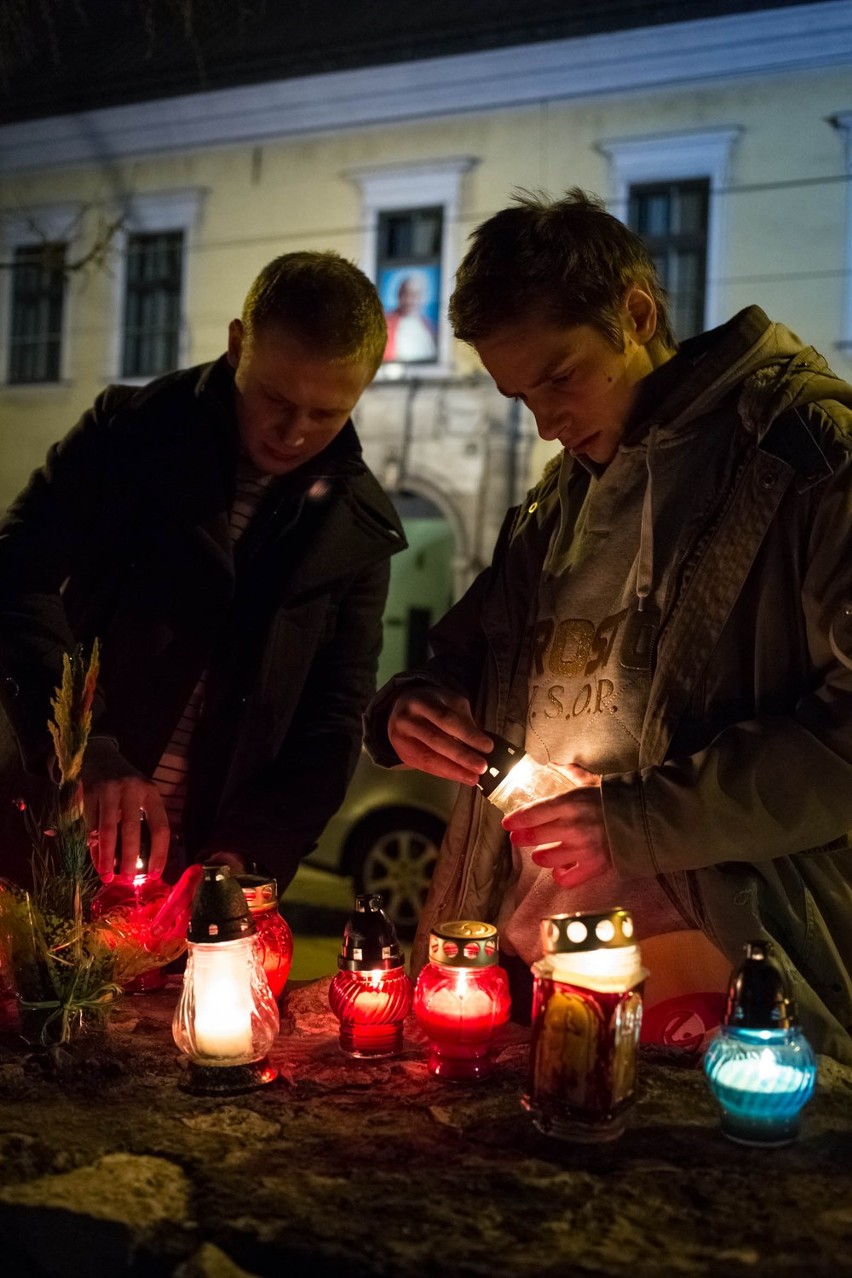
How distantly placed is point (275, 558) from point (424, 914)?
2.99 ft

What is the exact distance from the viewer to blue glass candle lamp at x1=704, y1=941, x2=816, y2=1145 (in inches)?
61.3

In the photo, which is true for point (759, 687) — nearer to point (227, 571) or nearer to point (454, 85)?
point (227, 571)

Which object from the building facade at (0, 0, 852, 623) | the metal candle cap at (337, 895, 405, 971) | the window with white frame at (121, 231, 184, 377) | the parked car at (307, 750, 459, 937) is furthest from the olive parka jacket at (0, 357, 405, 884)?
the window with white frame at (121, 231, 184, 377)

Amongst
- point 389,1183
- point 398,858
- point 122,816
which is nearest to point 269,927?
point 122,816

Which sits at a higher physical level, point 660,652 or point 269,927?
point 660,652

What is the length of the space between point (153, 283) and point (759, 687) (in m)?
13.6

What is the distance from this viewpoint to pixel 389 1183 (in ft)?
4.86

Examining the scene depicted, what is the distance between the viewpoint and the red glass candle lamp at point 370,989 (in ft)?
6.51

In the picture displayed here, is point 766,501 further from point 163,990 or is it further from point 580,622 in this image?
point 163,990

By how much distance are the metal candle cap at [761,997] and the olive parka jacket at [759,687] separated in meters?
0.30

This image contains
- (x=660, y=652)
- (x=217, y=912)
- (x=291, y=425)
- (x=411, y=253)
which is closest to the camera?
(x=217, y=912)

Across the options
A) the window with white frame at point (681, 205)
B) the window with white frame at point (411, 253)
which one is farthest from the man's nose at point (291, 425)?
the window with white frame at point (411, 253)

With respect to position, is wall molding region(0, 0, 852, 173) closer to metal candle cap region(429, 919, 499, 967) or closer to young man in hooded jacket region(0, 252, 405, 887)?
young man in hooded jacket region(0, 252, 405, 887)

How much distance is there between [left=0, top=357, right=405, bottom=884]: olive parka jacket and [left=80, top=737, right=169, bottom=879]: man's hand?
34cm
